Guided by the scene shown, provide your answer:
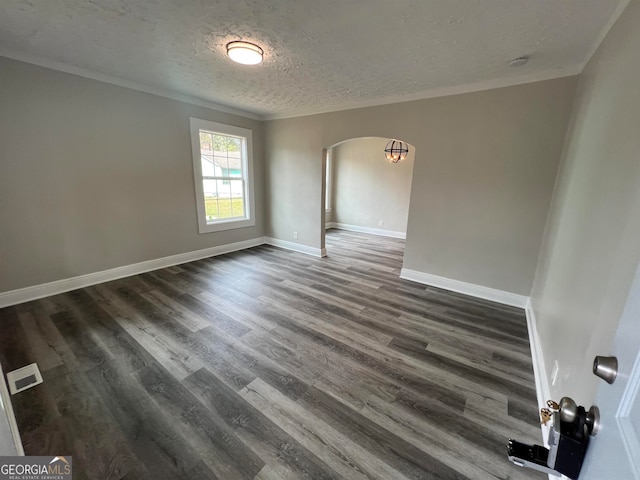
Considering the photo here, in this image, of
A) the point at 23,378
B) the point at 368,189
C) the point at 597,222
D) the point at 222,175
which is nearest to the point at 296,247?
the point at 222,175

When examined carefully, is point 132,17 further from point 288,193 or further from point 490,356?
point 490,356

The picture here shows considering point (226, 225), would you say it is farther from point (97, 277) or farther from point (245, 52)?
point (245, 52)

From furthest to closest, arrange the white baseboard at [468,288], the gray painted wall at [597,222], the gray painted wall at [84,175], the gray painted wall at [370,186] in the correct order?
the gray painted wall at [370,186] < the white baseboard at [468,288] < the gray painted wall at [84,175] < the gray painted wall at [597,222]

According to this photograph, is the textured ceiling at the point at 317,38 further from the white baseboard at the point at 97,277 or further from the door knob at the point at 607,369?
the white baseboard at the point at 97,277

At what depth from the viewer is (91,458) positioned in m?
1.35

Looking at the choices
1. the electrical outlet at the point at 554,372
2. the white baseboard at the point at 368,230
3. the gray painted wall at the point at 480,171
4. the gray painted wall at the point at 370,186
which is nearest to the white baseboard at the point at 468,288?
the gray painted wall at the point at 480,171

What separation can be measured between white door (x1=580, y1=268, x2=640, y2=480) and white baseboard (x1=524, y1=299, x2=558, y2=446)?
1.15m

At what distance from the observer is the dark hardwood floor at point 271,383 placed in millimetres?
1385

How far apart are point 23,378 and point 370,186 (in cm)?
666

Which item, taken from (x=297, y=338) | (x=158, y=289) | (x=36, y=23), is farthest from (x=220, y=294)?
(x=36, y=23)

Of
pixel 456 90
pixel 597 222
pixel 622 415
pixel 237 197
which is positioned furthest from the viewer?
pixel 237 197

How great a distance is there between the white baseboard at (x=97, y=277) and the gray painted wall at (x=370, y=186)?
148 inches

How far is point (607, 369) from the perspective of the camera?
55cm

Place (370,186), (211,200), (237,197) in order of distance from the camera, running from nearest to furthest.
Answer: (211,200) → (237,197) → (370,186)
